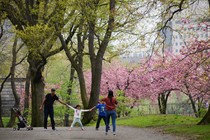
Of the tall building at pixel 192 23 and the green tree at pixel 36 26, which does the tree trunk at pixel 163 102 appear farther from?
the green tree at pixel 36 26

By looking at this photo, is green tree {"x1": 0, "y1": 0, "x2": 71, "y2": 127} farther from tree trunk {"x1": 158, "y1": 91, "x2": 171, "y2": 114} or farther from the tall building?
tree trunk {"x1": 158, "y1": 91, "x2": 171, "y2": 114}

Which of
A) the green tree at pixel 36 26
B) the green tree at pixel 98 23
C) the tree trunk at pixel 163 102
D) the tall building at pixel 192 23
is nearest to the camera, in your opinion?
the tall building at pixel 192 23

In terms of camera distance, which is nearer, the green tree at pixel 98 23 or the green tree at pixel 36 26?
the green tree at pixel 36 26

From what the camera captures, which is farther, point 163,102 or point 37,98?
point 163,102

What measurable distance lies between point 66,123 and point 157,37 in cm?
2198

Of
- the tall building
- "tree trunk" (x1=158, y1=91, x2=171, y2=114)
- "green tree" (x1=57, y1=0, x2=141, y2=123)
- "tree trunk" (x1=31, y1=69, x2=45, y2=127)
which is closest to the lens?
the tall building

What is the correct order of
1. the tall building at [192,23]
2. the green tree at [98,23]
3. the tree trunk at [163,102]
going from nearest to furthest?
1. the tall building at [192,23]
2. the green tree at [98,23]
3. the tree trunk at [163,102]

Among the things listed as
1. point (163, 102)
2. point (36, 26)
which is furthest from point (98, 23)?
point (163, 102)

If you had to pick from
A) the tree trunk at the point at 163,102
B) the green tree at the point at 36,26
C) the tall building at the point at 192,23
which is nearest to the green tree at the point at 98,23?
the green tree at the point at 36,26

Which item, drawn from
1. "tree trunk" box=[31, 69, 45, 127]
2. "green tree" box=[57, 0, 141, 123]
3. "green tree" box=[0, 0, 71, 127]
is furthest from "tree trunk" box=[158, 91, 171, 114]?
"green tree" box=[0, 0, 71, 127]

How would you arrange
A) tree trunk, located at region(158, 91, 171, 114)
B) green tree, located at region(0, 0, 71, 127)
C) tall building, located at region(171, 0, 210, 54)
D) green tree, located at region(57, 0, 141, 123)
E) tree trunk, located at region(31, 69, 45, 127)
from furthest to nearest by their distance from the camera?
tree trunk, located at region(158, 91, 171, 114)
tree trunk, located at region(31, 69, 45, 127)
green tree, located at region(57, 0, 141, 123)
green tree, located at region(0, 0, 71, 127)
tall building, located at region(171, 0, 210, 54)

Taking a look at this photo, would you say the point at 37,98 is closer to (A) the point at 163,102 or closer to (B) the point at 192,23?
(B) the point at 192,23

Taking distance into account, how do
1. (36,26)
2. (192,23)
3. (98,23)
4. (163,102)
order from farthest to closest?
(163,102) → (98,23) → (192,23) → (36,26)

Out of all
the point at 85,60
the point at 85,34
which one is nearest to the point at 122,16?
the point at 85,34
